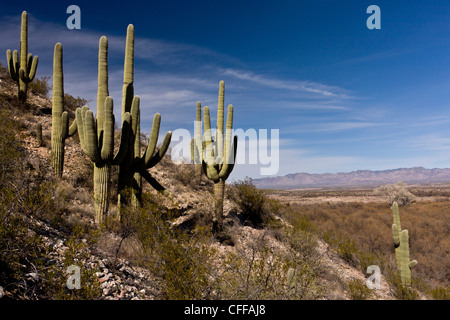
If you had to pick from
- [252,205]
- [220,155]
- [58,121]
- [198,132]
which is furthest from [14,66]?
[252,205]

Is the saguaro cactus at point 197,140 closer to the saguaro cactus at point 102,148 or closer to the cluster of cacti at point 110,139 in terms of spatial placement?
the cluster of cacti at point 110,139

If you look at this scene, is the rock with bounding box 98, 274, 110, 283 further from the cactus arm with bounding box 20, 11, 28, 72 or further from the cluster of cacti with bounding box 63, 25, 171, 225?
the cactus arm with bounding box 20, 11, 28, 72

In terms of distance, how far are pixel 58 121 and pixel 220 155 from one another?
634 centimetres

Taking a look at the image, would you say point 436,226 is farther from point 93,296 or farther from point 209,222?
point 93,296


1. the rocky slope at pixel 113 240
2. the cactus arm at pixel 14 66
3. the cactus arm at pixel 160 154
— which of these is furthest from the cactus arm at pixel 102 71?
the cactus arm at pixel 14 66

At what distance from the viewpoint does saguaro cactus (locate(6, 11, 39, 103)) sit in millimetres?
13703

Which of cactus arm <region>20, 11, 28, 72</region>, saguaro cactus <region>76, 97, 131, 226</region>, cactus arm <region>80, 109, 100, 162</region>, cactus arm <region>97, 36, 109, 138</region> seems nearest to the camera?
cactus arm <region>80, 109, 100, 162</region>

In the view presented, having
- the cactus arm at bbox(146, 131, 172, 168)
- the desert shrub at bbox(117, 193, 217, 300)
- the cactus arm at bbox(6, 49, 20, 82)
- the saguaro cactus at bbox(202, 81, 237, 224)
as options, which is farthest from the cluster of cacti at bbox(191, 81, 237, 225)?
the cactus arm at bbox(6, 49, 20, 82)

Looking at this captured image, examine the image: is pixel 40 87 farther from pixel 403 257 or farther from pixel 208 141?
pixel 403 257

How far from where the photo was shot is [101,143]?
8016 millimetres

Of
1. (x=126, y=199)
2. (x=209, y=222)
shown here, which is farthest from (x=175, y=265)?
(x=209, y=222)

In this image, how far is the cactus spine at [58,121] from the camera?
989 cm

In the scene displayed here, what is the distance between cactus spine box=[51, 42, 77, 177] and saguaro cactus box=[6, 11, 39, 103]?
16.5 feet

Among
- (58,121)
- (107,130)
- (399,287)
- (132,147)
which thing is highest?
(58,121)
